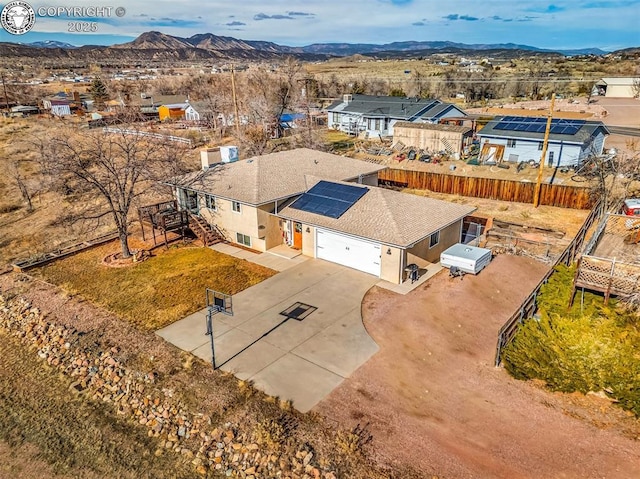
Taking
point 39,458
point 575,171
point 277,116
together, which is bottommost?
point 39,458

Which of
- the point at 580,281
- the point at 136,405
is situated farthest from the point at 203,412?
the point at 580,281

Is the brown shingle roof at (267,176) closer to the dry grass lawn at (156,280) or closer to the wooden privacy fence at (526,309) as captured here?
the dry grass lawn at (156,280)

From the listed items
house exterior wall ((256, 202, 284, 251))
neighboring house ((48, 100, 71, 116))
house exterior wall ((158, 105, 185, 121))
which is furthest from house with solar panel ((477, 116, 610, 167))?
neighboring house ((48, 100, 71, 116))

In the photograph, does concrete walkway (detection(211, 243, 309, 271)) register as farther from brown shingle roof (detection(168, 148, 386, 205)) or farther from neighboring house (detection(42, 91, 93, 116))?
neighboring house (detection(42, 91, 93, 116))

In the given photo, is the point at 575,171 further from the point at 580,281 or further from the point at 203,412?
the point at 203,412

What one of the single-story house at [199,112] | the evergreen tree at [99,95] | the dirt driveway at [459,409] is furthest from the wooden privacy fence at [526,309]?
the evergreen tree at [99,95]

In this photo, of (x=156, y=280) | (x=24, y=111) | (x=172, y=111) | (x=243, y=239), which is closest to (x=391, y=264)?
(x=243, y=239)
